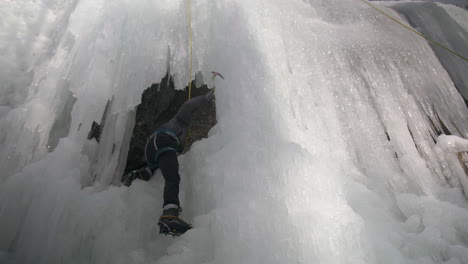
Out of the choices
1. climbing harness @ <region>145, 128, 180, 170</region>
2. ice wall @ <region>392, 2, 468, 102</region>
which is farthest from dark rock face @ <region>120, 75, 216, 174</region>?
ice wall @ <region>392, 2, 468, 102</region>

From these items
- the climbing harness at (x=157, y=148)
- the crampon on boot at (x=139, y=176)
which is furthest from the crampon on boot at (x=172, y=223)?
the crampon on boot at (x=139, y=176)

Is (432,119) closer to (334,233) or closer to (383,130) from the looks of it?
(383,130)

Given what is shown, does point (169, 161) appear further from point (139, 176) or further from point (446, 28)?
point (446, 28)

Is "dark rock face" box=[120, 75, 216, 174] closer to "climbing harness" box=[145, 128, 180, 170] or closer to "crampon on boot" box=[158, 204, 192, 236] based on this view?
"climbing harness" box=[145, 128, 180, 170]

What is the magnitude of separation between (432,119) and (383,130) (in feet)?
2.67

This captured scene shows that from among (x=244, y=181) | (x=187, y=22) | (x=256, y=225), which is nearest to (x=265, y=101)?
(x=244, y=181)

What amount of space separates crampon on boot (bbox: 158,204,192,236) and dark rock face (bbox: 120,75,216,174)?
1684mm

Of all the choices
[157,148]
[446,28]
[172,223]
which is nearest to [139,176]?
[157,148]

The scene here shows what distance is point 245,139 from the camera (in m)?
2.84

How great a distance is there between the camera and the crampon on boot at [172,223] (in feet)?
7.84

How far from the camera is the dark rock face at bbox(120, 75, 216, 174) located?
414 cm

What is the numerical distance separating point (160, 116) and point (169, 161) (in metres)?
1.67

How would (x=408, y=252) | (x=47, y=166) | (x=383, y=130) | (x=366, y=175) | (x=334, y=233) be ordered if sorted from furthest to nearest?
(x=383, y=130), (x=366, y=175), (x=47, y=166), (x=408, y=252), (x=334, y=233)

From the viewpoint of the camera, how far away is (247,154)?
2727 mm
